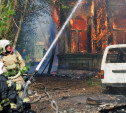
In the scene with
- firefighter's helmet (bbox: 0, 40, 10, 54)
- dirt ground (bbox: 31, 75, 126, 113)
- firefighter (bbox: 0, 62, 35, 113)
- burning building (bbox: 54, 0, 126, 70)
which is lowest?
dirt ground (bbox: 31, 75, 126, 113)

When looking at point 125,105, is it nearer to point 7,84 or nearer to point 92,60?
point 7,84

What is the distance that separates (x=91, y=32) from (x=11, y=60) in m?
13.6

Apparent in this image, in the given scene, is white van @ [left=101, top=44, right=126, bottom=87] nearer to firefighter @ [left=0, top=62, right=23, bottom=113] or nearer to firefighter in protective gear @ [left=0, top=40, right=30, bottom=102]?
firefighter in protective gear @ [left=0, top=40, right=30, bottom=102]

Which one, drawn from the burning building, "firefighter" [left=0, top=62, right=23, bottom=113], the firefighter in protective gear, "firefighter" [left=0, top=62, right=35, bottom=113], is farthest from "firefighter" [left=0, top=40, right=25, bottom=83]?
the burning building

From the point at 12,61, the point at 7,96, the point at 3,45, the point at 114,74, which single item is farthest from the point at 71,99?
the point at 7,96

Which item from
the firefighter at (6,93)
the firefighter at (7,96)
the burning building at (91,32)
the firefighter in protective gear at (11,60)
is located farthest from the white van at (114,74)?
the burning building at (91,32)

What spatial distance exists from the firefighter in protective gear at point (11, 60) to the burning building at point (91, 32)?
13.0m

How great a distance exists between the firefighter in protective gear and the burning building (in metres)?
13.0

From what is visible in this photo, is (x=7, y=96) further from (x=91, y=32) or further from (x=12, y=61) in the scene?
(x=91, y=32)

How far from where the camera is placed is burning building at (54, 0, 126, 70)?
1864cm

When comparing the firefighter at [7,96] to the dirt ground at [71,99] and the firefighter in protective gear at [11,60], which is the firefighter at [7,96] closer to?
the firefighter in protective gear at [11,60]

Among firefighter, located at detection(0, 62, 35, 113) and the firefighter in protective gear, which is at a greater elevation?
the firefighter in protective gear

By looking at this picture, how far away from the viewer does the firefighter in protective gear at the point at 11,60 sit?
17.6ft

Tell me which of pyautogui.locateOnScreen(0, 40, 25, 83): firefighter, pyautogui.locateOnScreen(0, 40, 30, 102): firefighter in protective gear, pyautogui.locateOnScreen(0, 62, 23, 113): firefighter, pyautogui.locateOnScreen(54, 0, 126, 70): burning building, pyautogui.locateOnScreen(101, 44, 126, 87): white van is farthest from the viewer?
pyautogui.locateOnScreen(54, 0, 126, 70): burning building
